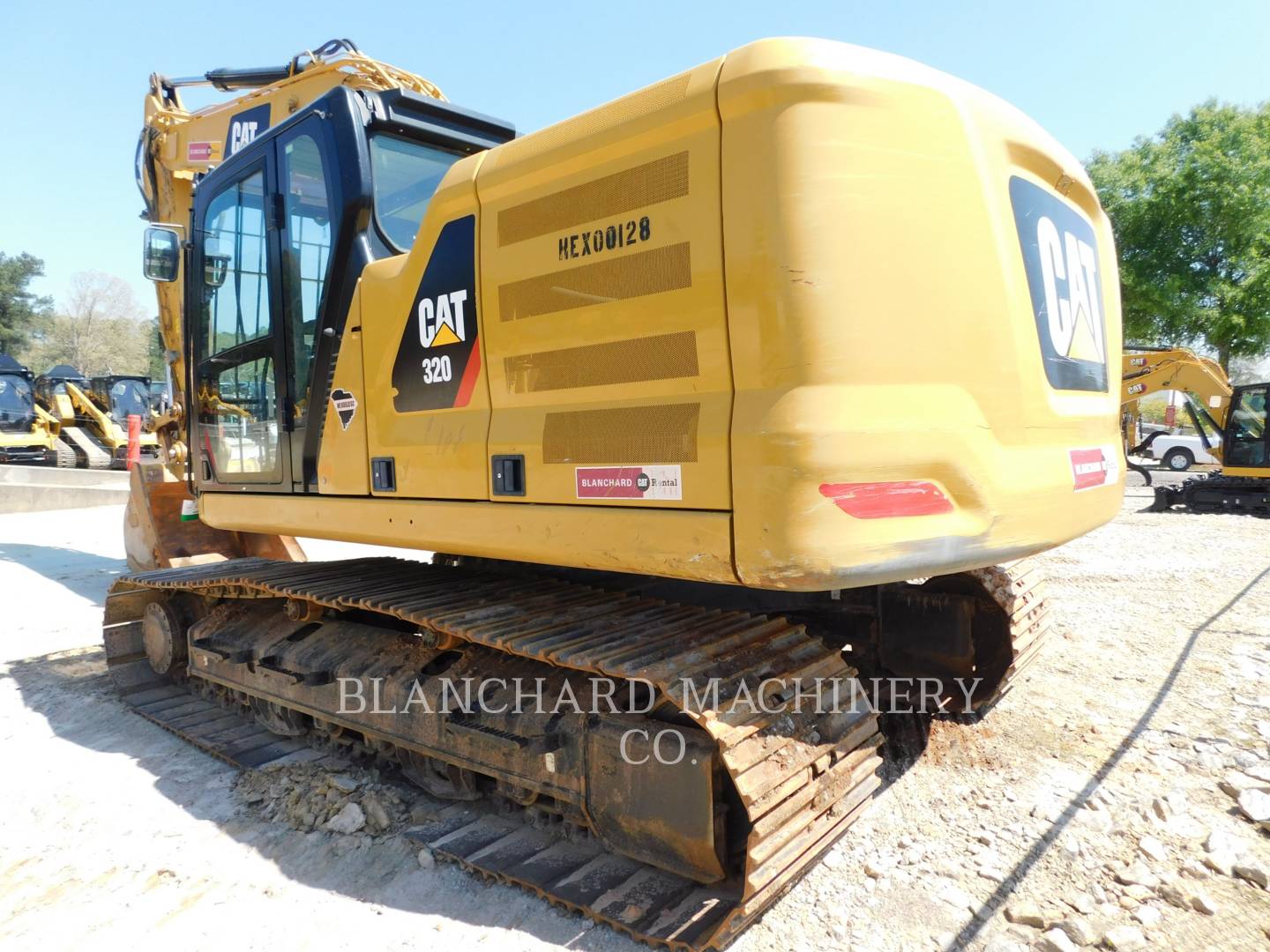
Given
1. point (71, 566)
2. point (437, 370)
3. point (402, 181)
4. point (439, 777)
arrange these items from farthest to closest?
point (71, 566)
point (402, 181)
point (439, 777)
point (437, 370)

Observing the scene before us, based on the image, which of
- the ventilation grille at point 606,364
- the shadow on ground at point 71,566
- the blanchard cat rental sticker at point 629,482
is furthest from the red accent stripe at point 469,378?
the shadow on ground at point 71,566

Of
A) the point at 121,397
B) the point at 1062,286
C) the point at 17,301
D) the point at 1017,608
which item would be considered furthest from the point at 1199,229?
the point at 17,301

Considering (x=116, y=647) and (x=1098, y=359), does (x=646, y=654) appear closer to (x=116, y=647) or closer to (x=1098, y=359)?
(x=1098, y=359)

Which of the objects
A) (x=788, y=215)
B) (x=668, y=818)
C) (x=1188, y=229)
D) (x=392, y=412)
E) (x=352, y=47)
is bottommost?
(x=668, y=818)

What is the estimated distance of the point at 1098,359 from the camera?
274cm

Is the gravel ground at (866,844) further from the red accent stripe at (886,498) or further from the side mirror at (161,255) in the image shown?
the side mirror at (161,255)

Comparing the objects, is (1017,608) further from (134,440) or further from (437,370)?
→ (134,440)

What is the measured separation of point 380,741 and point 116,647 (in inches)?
95.5

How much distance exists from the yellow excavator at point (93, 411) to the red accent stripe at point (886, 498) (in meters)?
21.5

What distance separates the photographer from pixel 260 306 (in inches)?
145

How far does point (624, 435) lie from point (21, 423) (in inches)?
926

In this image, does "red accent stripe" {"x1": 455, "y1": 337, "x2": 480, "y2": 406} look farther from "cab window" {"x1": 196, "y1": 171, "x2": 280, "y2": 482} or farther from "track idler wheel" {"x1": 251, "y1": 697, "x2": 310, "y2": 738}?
"track idler wheel" {"x1": 251, "y1": 697, "x2": 310, "y2": 738}

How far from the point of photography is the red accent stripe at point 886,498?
1.92 m

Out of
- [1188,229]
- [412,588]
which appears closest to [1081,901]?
[412,588]
